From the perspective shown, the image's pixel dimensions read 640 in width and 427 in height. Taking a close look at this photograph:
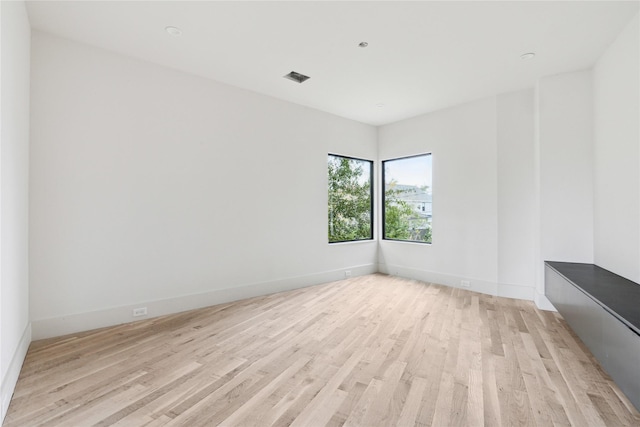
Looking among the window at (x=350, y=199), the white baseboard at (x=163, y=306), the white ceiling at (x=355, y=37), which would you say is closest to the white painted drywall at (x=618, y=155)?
the white ceiling at (x=355, y=37)

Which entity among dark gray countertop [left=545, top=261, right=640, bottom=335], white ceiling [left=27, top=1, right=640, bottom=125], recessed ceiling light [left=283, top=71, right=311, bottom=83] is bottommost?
dark gray countertop [left=545, top=261, right=640, bottom=335]

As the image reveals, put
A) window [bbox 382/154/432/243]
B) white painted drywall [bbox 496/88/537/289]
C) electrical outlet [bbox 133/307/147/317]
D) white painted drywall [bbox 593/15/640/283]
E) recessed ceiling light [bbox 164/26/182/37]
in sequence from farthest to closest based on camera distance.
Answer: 1. window [bbox 382/154/432/243]
2. white painted drywall [bbox 496/88/537/289]
3. electrical outlet [bbox 133/307/147/317]
4. recessed ceiling light [bbox 164/26/182/37]
5. white painted drywall [bbox 593/15/640/283]

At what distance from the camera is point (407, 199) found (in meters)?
5.74

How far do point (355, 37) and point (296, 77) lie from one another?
3.77ft

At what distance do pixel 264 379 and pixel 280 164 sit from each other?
316cm

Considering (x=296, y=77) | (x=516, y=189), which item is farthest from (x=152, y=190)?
(x=516, y=189)

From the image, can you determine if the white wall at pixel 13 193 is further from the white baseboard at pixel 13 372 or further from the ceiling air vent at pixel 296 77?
the ceiling air vent at pixel 296 77

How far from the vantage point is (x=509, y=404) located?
76.8 inches

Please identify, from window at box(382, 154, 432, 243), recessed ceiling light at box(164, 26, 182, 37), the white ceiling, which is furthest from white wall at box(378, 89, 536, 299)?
recessed ceiling light at box(164, 26, 182, 37)

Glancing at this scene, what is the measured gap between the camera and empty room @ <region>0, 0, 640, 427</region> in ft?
6.74

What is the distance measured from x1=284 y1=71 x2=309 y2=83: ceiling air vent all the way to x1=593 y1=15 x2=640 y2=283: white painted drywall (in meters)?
3.22

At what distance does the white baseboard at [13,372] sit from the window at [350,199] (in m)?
4.01

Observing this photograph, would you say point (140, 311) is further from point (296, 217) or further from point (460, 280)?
point (460, 280)

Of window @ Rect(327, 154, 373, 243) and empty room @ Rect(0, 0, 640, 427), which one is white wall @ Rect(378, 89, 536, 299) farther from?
window @ Rect(327, 154, 373, 243)
